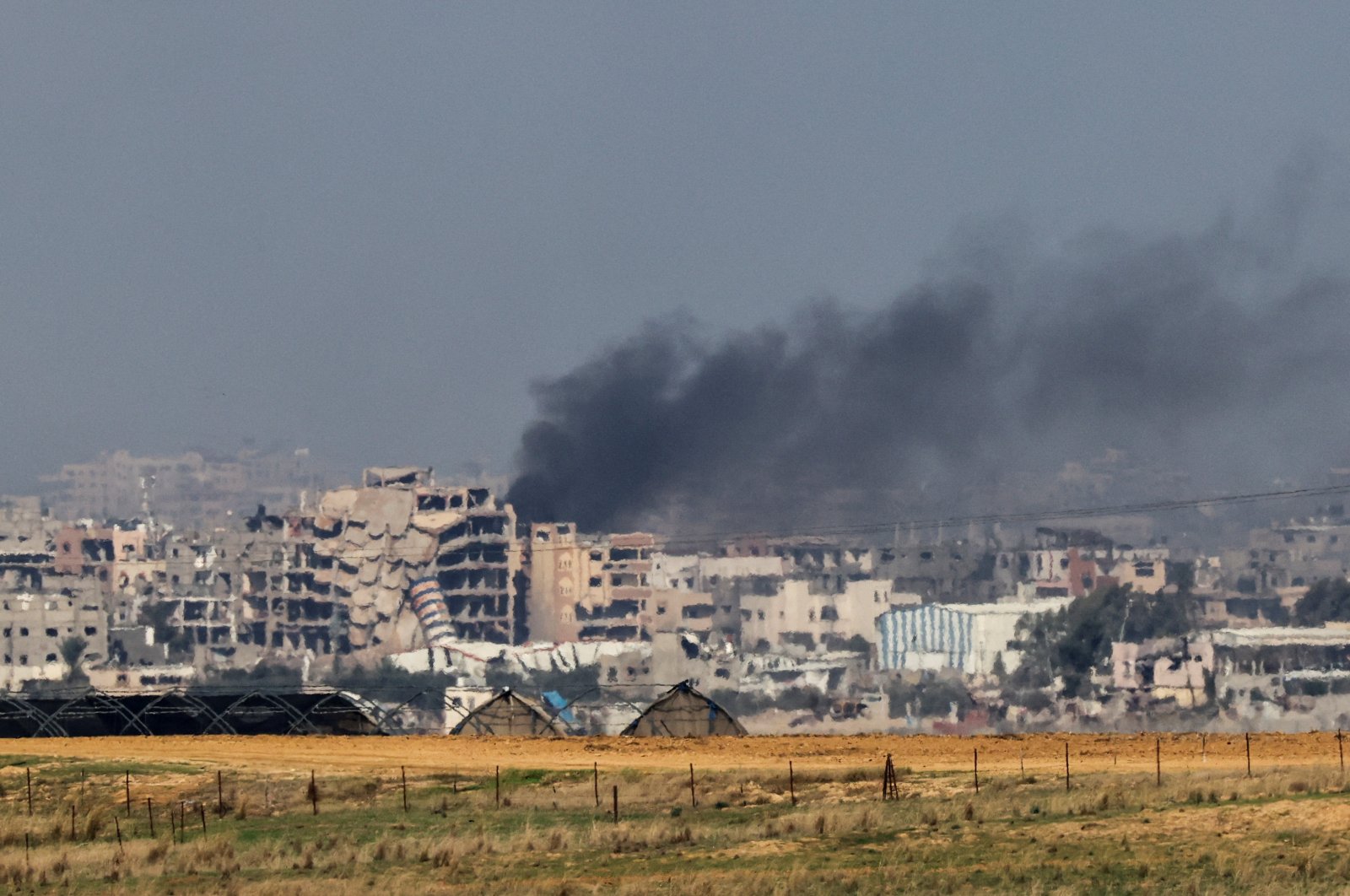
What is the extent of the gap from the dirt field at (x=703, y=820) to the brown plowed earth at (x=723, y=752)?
0.20 metres

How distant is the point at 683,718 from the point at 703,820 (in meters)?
23.6

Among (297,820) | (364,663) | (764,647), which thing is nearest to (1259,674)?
(764,647)

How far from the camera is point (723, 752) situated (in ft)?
162

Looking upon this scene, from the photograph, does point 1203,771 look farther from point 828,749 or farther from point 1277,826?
point 828,749

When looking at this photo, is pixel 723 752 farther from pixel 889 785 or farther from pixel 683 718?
pixel 889 785

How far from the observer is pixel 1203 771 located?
1534 inches

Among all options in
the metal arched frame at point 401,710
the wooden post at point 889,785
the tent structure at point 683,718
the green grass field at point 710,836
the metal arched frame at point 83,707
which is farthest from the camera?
the metal arched frame at point 83,707

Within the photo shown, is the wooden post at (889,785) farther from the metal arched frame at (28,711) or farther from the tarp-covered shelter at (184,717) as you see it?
the metal arched frame at (28,711)

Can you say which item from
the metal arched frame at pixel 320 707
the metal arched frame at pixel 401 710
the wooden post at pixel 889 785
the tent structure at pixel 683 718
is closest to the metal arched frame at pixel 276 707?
the metal arched frame at pixel 320 707

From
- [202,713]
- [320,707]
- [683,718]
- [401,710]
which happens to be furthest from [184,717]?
[683,718]

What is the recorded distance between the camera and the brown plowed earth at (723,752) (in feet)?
145

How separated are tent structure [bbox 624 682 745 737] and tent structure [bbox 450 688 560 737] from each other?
3794mm

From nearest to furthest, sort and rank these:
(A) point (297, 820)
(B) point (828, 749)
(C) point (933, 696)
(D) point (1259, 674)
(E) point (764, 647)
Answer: (A) point (297, 820)
(B) point (828, 749)
(D) point (1259, 674)
(C) point (933, 696)
(E) point (764, 647)

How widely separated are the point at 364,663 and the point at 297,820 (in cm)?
16014
